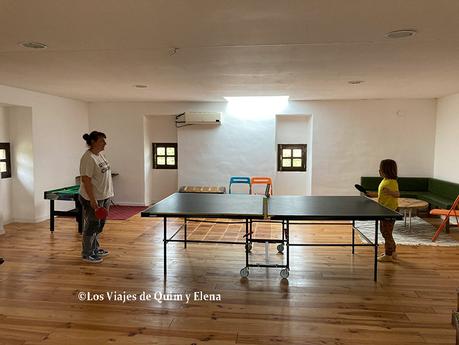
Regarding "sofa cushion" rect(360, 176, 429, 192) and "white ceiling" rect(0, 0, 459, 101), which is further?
"sofa cushion" rect(360, 176, 429, 192)

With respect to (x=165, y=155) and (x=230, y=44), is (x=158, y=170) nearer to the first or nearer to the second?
(x=165, y=155)

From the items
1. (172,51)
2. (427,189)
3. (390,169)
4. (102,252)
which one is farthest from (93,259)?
(427,189)

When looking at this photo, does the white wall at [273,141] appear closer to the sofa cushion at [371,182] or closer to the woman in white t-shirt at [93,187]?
the sofa cushion at [371,182]

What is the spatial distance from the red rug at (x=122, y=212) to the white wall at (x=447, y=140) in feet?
19.5

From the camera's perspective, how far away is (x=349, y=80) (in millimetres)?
5105

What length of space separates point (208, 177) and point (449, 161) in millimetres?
4633

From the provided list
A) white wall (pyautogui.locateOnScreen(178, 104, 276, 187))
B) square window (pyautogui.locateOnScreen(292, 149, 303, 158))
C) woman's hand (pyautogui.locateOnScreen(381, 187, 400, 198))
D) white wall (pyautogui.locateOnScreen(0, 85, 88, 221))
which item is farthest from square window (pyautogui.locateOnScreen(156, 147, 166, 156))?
woman's hand (pyautogui.locateOnScreen(381, 187, 400, 198))

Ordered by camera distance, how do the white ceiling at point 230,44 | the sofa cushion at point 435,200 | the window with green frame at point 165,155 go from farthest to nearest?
the window with green frame at point 165,155
the sofa cushion at point 435,200
the white ceiling at point 230,44

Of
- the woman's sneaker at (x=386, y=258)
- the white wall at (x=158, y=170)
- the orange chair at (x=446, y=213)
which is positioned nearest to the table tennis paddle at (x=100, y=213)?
the woman's sneaker at (x=386, y=258)

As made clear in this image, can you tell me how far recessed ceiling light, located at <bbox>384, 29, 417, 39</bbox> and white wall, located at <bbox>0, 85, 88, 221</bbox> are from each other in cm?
540

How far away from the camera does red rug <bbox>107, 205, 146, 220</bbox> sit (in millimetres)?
6860

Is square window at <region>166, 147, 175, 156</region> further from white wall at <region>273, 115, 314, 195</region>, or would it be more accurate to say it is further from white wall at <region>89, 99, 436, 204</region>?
white wall at <region>273, 115, 314, 195</region>

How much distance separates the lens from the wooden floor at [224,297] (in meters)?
2.73

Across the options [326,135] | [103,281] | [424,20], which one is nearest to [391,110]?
[326,135]
